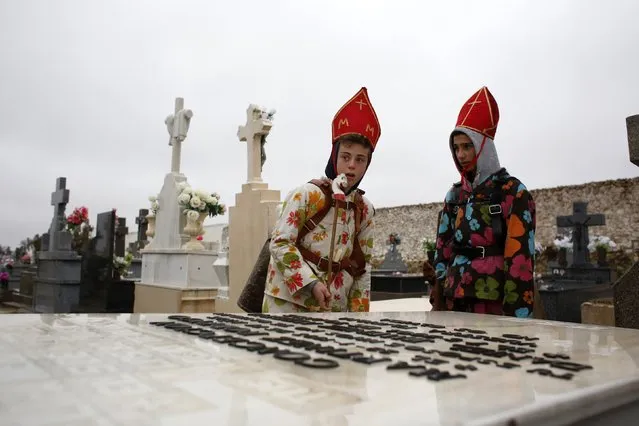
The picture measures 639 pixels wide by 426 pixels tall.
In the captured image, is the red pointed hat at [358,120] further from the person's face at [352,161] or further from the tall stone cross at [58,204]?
the tall stone cross at [58,204]

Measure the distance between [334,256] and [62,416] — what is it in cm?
193

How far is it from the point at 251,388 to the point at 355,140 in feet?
6.61

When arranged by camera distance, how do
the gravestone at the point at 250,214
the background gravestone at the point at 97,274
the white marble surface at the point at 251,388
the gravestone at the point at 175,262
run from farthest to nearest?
the gravestone at the point at 175,262 → the background gravestone at the point at 97,274 → the gravestone at the point at 250,214 → the white marble surface at the point at 251,388

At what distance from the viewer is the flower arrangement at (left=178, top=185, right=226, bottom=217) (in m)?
8.27

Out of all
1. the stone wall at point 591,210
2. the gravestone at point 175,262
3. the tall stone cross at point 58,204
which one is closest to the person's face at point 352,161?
the gravestone at point 175,262

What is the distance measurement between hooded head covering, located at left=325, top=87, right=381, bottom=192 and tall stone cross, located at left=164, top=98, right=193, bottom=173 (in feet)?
22.6

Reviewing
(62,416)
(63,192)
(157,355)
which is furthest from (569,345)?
(63,192)

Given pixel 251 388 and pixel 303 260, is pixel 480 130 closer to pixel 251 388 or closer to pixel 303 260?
pixel 303 260

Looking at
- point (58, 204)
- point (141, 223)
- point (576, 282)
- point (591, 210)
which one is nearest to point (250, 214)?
point (58, 204)

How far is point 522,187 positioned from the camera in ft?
8.07

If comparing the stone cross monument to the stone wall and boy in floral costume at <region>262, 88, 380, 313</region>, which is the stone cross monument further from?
the stone wall

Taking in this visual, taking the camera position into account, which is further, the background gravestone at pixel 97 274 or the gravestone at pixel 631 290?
the background gravestone at pixel 97 274

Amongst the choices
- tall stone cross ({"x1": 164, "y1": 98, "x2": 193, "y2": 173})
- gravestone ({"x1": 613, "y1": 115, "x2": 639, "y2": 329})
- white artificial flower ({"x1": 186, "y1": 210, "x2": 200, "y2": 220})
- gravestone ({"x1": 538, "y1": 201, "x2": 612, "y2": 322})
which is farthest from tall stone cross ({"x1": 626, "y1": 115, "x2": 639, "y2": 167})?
tall stone cross ({"x1": 164, "y1": 98, "x2": 193, "y2": 173})

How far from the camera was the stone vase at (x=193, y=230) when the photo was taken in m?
8.12
